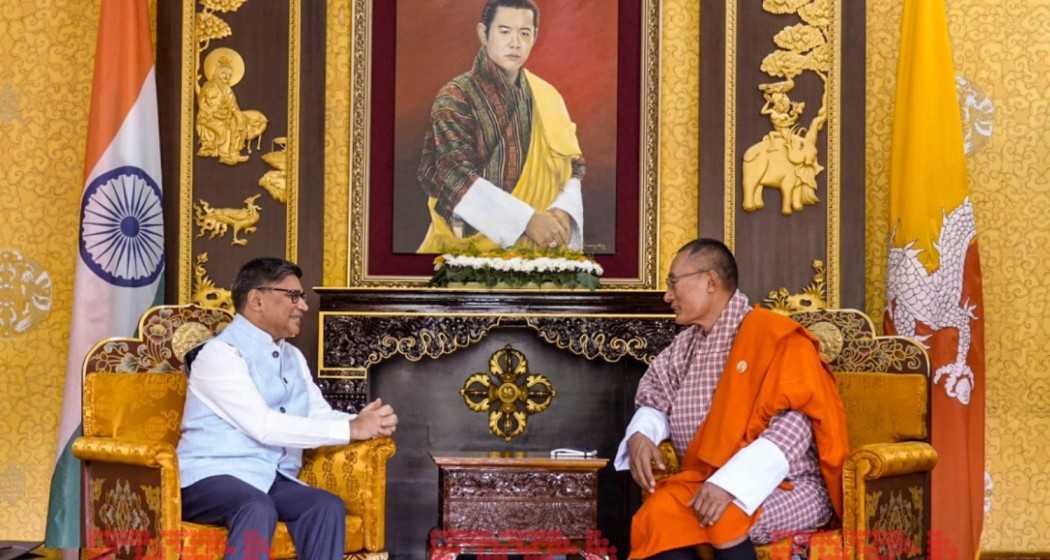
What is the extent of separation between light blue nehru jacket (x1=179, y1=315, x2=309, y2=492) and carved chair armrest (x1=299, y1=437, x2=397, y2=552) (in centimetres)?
9

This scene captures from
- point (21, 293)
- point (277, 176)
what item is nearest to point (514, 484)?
→ point (277, 176)

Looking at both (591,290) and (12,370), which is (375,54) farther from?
(12,370)

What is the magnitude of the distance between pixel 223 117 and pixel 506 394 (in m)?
1.87

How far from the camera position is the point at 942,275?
5.56 m

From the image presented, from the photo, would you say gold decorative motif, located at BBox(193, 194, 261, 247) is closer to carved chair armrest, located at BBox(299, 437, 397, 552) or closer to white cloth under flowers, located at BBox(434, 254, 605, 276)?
white cloth under flowers, located at BBox(434, 254, 605, 276)

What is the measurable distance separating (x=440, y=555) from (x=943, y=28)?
3310 mm

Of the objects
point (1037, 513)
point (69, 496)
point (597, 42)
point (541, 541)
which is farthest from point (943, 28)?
point (69, 496)

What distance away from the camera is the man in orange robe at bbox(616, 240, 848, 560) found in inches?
150

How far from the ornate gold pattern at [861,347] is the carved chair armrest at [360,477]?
1.85 metres

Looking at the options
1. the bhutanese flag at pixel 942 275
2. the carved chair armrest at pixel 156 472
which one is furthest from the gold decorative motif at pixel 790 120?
the carved chair armrest at pixel 156 472

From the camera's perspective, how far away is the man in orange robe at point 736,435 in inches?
150

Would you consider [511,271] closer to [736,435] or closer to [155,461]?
[736,435]

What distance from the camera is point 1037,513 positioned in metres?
6.09

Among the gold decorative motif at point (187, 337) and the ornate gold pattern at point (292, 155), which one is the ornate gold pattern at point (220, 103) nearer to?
the ornate gold pattern at point (292, 155)
